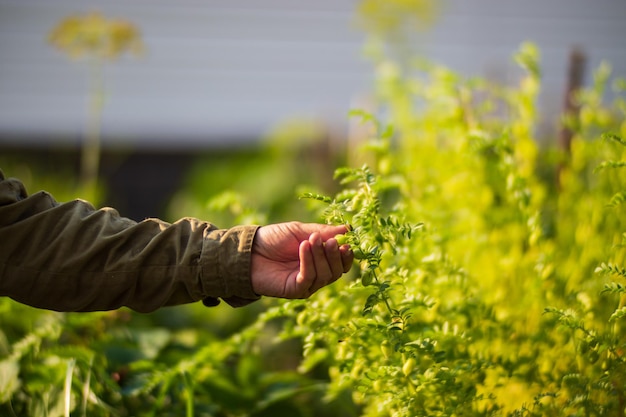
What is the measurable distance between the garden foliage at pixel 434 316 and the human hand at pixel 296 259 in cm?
3

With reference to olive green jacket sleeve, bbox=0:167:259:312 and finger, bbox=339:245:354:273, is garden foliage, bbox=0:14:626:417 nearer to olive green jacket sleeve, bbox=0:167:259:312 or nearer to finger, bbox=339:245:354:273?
finger, bbox=339:245:354:273

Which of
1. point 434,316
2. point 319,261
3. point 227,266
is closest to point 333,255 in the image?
point 319,261

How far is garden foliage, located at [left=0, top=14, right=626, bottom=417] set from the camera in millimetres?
1236

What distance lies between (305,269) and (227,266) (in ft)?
0.40

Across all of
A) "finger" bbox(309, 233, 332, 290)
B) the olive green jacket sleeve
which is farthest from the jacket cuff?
"finger" bbox(309, 233, 332, 290)

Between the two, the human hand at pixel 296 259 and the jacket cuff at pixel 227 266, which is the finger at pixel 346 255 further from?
the jacket cuff at pixel 227 266

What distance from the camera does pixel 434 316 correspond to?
1.52 meters

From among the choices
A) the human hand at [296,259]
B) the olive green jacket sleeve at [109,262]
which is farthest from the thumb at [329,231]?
the olive green jacket sleeve at [109,262]

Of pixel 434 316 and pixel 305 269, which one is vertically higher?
pixel 305 269

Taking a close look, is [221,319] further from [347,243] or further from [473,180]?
[347,243]

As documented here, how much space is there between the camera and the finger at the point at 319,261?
3.59ft

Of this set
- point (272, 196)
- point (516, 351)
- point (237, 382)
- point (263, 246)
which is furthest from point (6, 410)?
point (272, 196)

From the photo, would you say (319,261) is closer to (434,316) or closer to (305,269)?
(305,269)

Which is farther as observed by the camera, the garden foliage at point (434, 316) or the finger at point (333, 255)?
the garden foliage at point (434, 316)
